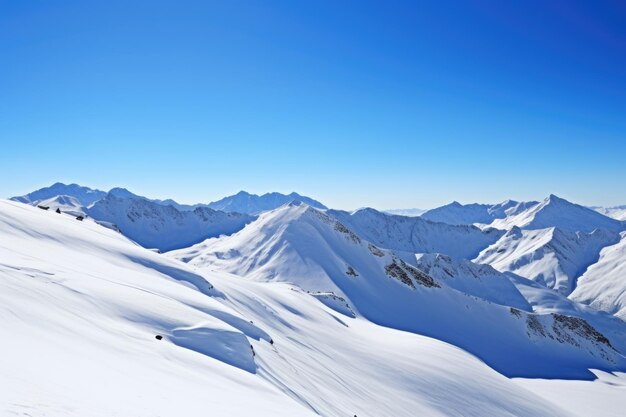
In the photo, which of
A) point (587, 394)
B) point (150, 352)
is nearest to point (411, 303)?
point (587, 394)

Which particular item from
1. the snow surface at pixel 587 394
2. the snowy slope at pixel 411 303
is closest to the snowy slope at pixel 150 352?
the snow surface at pixel 587 394

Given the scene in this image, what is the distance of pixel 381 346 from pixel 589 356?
99819mm

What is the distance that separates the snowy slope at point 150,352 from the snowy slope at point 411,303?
6181 centimetres

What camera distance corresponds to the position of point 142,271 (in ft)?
94.2

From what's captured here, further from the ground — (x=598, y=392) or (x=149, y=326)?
(x=149, y=326)

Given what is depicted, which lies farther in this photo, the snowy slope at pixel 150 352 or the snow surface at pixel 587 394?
the snow surface at pixel 587 394

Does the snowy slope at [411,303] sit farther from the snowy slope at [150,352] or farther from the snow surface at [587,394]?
the snowy slope at [150,352]

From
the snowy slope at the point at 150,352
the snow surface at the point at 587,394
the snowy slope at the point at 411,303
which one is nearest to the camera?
the snowy slope at the point at 150,352

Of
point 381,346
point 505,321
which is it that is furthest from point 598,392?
point 381,346

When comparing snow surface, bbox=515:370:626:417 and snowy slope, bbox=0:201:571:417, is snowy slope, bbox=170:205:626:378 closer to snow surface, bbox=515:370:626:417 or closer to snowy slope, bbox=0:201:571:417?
snow surface, bbox=515:370:626:417

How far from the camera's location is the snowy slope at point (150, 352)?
31.3ft

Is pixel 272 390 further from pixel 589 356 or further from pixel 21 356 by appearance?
pixel 589 356

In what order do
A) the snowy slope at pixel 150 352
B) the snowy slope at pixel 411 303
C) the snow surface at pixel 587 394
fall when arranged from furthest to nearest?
the snowy slope at pixel 411 303, the snow surface at pixel 587 394, the snowy slope at pixel 150 352

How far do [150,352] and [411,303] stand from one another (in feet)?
357
